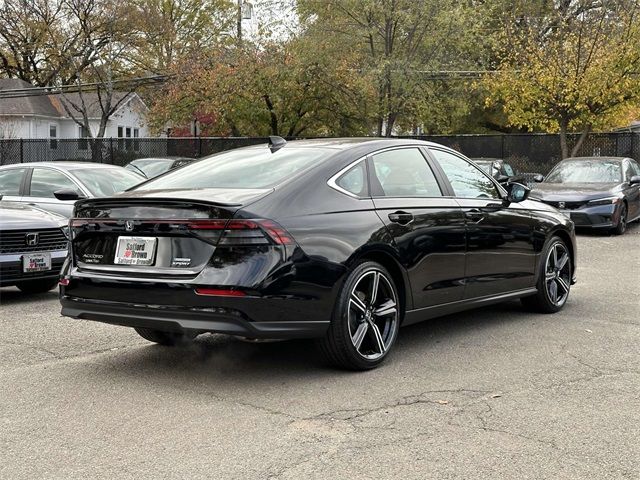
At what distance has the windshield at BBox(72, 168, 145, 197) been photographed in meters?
10.3

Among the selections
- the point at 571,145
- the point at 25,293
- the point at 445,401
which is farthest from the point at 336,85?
the point at 445,401

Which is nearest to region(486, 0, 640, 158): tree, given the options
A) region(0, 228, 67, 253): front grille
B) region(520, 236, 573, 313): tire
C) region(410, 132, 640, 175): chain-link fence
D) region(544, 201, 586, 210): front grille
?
region(410, 132, 640, 175): chain-link fence

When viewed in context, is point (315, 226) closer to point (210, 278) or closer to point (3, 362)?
point (210, 278)

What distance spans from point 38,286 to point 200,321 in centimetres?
477

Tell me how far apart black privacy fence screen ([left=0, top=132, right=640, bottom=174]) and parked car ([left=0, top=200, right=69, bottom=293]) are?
54.3 ft

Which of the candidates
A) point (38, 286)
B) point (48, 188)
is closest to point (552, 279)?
point (38, 286)

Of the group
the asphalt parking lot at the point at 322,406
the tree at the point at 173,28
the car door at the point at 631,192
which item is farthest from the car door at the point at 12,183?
the tree at the point at 173,28

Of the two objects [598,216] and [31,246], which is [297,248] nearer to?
[31,246]

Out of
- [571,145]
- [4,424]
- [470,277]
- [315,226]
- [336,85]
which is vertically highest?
[336,85]

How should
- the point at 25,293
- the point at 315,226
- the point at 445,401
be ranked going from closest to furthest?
the point at 445,401, the point at 315,226, the point at 25,293

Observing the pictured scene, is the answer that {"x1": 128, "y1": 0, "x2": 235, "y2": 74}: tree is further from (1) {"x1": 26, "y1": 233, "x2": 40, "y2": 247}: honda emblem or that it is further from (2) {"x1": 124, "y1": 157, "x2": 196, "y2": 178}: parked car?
(1) {"x1": 26, "y1": 233, "x2": 40, "y2": 247}: honda emblem

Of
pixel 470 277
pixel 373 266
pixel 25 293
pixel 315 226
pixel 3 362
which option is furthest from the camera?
pixel 25 293

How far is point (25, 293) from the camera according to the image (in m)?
8.61

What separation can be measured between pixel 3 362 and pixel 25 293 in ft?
11.2
